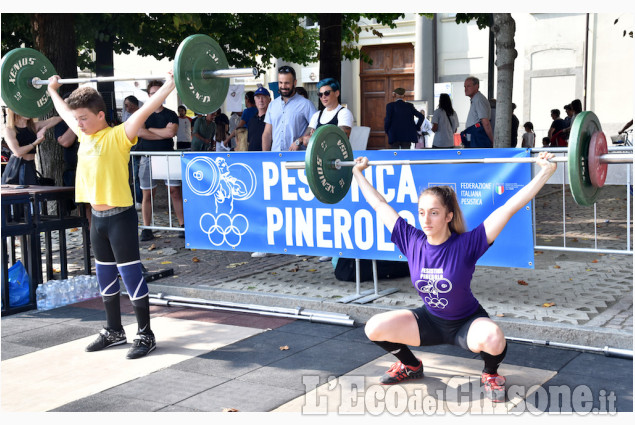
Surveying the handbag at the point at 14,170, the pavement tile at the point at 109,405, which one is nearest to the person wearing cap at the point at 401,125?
the handbag at the point at 14,170

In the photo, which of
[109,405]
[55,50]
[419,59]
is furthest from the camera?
[419,59]

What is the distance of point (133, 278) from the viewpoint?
5.64 m

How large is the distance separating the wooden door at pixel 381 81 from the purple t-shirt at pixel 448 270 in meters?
23.8

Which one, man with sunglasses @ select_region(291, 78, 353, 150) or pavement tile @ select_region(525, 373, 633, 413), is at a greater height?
man with sunglasses @ select_region(291, 78, 353, 150)

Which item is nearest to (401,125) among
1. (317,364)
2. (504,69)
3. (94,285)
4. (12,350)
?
(504,69)

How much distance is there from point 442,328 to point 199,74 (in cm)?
256

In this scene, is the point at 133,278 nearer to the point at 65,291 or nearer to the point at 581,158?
the point at 65,291

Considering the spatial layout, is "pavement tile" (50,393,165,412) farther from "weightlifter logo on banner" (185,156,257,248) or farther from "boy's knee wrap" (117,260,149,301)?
"weightlifter logo on banner" (185,156,257,248)

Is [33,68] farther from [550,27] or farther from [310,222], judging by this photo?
[550,27]

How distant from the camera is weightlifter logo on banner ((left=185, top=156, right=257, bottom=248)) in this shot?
7250mm

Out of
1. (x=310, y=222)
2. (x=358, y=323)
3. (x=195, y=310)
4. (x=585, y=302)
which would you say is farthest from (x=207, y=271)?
(x=585, y=302)

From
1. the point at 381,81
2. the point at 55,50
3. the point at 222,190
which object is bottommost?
the point at 222,190

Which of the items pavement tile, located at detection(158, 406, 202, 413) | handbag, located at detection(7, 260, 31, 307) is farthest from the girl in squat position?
handbag, located at detection(7, 260, 31, 307)

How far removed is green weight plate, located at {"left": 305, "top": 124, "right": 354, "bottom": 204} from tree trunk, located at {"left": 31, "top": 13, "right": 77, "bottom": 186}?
6.79m
